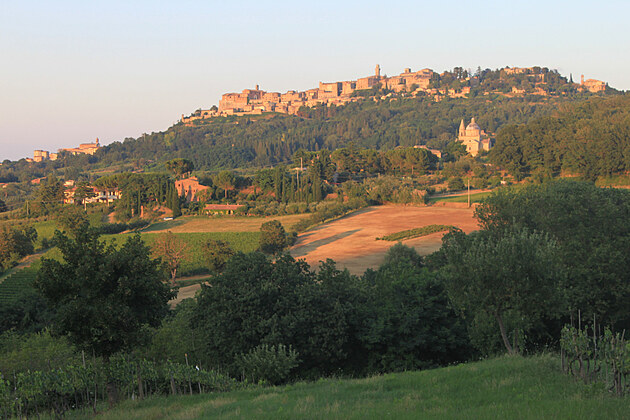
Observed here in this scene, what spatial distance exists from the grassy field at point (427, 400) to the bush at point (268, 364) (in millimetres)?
2007

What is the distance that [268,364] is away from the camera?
14633 mm

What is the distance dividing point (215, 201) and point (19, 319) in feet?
169

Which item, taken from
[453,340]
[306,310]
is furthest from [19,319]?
[453,340]

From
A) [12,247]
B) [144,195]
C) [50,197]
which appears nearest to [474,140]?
[144,195]

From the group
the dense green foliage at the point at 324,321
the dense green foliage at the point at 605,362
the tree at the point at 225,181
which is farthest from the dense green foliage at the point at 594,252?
the tree at the point at 225,181

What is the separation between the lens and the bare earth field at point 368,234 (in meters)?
45.0

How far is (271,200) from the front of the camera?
77438 mm

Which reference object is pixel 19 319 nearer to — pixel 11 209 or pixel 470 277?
pixel 470 277

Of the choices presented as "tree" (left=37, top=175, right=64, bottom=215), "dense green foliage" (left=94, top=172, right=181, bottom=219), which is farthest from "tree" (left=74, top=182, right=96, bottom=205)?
"dense green foliage" (left=94, top=172, right=181, bottom=219)

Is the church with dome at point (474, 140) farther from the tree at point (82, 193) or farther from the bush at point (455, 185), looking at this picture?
the tree at point (82, 193)

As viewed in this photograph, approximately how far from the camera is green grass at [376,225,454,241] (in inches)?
2003

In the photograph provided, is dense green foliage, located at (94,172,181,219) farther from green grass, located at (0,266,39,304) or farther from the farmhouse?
green grass, located at (0,266,39,304)

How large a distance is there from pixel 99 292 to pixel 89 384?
2.29m

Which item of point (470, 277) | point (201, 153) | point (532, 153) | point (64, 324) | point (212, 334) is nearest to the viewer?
point (64, 324)
